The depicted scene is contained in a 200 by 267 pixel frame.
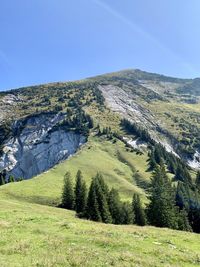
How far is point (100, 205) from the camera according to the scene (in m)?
80.7

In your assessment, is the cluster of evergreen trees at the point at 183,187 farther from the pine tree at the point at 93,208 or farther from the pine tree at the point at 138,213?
the pine tree at the point at 93,208

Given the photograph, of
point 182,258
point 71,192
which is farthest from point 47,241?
point 71,192

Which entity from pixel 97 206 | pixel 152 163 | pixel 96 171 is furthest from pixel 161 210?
pixel 152 163

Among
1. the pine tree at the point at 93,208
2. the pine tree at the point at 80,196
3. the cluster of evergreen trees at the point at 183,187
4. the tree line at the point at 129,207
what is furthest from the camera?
the cluster of evergreen trees at the point at 183,187

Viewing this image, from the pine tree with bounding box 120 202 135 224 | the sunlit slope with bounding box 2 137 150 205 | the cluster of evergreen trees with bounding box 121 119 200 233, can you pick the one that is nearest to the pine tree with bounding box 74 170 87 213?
the sunlit slope with bounding box 2 137 150 205

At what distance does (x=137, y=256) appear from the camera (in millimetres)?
22969

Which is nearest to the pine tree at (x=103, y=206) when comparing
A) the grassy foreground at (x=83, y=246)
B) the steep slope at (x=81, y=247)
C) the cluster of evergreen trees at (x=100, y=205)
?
the cluster of evergreen trees at (x=100, y=205)

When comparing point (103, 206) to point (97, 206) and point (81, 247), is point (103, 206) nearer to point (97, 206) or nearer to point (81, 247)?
point (97, 206)

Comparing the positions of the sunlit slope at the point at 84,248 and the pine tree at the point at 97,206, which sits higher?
the sunlit slope at the point at 84,248

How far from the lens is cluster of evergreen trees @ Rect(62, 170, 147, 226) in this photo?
259 feet

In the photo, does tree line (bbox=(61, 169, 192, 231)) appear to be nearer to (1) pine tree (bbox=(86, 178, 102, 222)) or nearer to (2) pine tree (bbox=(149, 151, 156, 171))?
(1) pine tree (bbox=(86, 178, 102, 222))

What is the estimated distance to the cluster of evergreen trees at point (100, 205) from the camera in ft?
259

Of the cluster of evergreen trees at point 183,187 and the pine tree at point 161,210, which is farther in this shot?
the cluster of evergreen trees at point 183,187

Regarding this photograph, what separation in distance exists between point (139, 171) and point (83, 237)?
134177 millimetres
